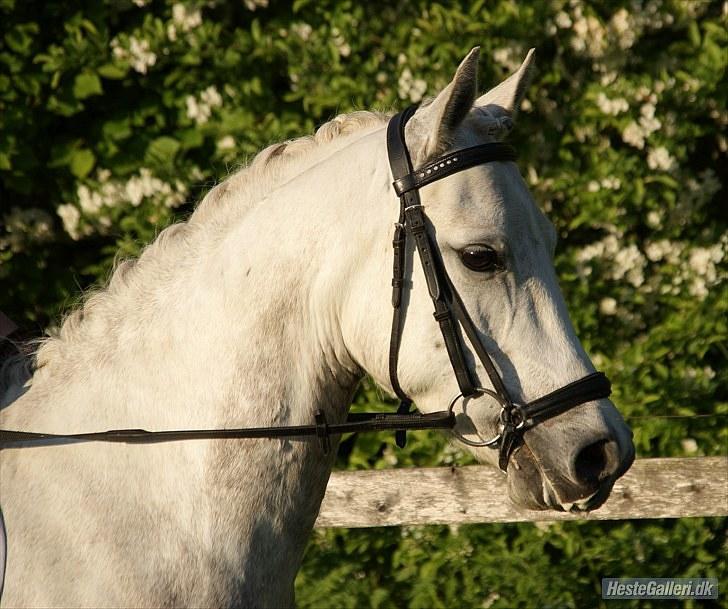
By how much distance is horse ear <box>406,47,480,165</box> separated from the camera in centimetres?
220

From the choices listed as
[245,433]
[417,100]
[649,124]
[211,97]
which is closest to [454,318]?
[245,433]

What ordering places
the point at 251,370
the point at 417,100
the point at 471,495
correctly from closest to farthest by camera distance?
1. the point at 251,370
2. the point at 471,495
3. the point at 417,100

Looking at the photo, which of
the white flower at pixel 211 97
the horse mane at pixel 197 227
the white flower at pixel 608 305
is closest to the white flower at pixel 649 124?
the white flower at pixel 608 305

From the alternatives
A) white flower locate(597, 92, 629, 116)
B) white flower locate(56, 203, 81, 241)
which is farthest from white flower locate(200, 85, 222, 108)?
white flower locate(597, 92, 629, 116)

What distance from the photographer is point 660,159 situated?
4492 millimetres

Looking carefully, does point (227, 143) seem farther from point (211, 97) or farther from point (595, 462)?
point (595, 462)

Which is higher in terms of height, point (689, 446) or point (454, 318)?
point (454, 318)

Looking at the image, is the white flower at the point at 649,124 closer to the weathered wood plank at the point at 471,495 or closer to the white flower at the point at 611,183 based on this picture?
the white flower at the point at 611,183

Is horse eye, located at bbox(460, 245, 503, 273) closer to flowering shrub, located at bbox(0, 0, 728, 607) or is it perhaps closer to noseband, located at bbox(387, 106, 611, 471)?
noseband, located at bbox(387, 106, 611, 471)

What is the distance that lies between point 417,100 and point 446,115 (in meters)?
2.16

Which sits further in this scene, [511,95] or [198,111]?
[198,111]

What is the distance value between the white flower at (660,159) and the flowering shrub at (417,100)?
0.02 m

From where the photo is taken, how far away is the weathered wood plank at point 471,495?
4.10 meters

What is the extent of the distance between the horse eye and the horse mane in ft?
1.84
